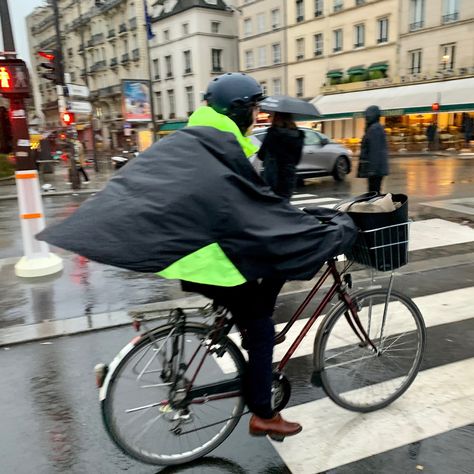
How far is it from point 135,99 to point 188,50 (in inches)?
1312

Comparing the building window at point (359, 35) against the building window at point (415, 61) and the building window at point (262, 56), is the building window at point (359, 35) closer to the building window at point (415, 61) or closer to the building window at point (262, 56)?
the building window at point (415, 61)

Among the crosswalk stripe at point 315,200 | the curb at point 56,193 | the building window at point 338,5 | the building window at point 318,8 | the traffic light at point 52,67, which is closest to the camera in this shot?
the crosswalk stripe at point 315,200

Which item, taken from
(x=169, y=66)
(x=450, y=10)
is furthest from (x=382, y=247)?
(x=169, y=66)

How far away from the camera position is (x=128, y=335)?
4.21m

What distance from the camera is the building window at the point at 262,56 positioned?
42.5 m

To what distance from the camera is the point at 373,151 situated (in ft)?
27.0

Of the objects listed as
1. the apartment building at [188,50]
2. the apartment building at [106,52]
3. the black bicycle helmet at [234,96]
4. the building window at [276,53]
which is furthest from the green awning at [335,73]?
the black bicycle helmet at [234,96]

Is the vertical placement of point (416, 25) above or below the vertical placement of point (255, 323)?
above

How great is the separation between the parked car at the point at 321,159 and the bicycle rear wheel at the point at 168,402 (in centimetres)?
1175

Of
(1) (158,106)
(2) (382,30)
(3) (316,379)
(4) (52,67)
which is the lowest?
(3) (316,379)

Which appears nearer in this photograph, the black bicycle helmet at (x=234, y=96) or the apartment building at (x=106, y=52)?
the black bicycle helmet at (x=234, y=96)

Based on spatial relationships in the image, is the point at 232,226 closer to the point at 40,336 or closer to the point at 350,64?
the point at 40,336

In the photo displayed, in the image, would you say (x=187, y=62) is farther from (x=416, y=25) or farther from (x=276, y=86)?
(x=416, y=25)

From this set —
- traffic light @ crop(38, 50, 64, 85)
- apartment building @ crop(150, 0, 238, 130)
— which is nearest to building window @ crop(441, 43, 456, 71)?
traffic light @ crop(38, 50, 64, 85)
